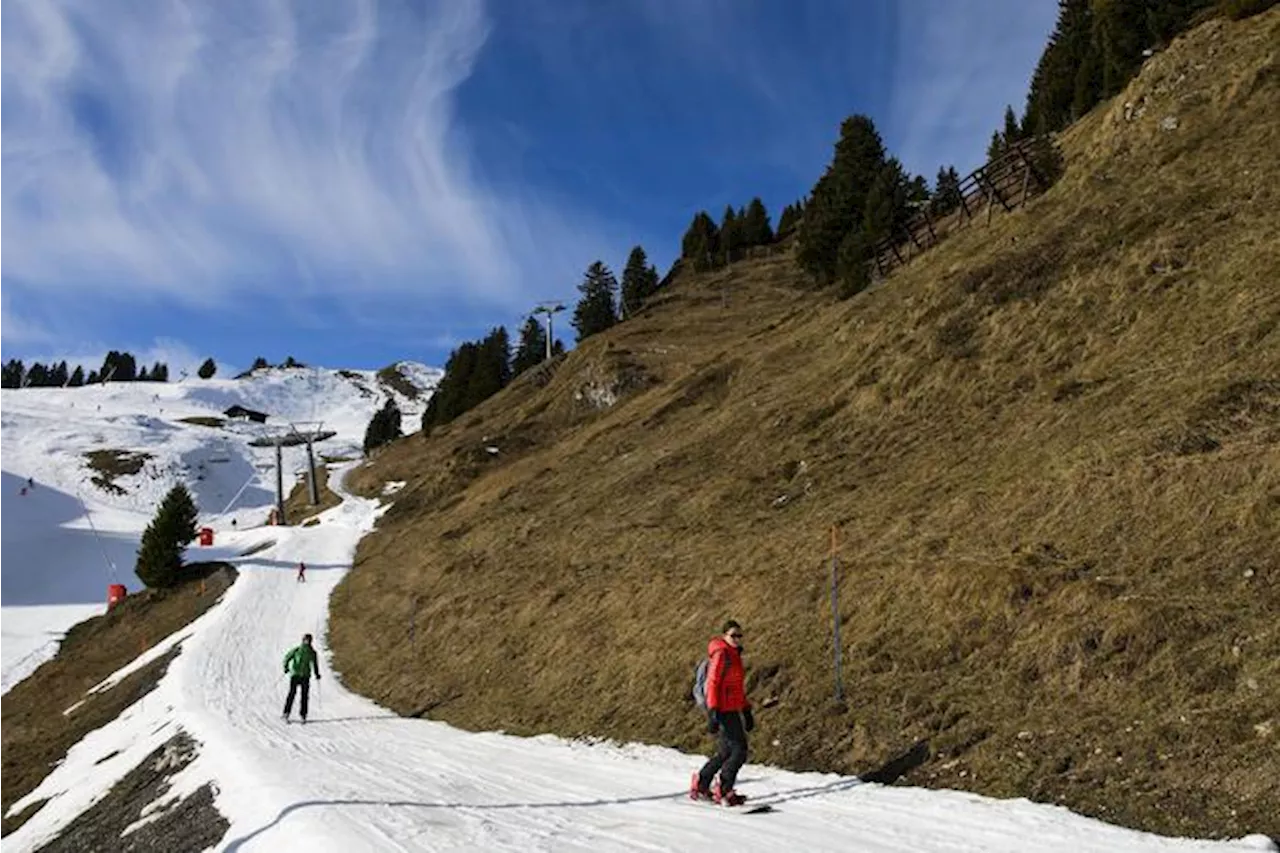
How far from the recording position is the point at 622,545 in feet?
86.6

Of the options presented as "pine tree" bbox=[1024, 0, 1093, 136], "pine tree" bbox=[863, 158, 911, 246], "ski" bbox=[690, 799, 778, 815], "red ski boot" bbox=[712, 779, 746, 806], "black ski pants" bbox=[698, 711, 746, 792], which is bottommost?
"ski" bbox=[690, 799, 778, 815]

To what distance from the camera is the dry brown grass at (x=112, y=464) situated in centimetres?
11694

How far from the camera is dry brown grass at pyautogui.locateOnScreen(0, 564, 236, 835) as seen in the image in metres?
26.3

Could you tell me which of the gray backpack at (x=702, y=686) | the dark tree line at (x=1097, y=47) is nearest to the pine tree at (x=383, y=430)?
the dark tree line at (x=1097, y=47)

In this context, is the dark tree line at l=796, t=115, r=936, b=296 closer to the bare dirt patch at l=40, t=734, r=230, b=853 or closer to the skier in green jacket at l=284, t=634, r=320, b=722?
the skier in green jacket at l=284, t=634, r=320, b=722

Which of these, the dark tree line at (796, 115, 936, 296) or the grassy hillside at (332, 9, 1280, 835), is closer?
the grassy hillside at (332, 9, 1280, 835)

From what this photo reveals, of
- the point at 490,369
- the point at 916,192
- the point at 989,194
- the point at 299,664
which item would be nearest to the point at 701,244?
the point at 490,369

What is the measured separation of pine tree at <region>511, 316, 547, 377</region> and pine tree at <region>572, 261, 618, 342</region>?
8.73 metres

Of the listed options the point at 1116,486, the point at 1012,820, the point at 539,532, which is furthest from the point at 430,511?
the point at 1012,820

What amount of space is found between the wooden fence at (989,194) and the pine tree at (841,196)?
1077 centimetres

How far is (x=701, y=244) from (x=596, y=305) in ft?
60.0

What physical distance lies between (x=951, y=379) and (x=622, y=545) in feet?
33.9

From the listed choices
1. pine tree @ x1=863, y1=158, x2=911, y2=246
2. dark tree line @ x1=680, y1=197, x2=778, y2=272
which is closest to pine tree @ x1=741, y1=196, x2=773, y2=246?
dark tree line @ x1=680, y1=197, x2=778, y2=272

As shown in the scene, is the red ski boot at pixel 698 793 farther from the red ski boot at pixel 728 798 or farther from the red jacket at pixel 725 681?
the red jacket at pixel 725 681
